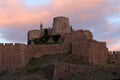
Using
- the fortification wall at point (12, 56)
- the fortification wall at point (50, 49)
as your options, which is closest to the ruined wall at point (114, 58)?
the fortification wall at point (50, 49)

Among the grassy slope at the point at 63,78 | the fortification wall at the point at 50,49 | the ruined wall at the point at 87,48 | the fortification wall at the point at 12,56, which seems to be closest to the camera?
the grassy slope at the point at 63,78

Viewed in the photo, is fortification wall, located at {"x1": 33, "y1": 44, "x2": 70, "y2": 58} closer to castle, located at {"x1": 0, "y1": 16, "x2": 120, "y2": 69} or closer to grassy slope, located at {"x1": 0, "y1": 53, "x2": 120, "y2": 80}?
castle, located at {"x1": 0, "y1": 16, "x2": 120, "y2": 69}

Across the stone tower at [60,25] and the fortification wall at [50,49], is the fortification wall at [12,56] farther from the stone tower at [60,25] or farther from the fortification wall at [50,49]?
the stone tower at [60,25]

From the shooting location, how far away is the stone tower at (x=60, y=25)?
75.9 metres

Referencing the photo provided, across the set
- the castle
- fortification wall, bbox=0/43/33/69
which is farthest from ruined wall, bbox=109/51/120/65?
fortification wall, bbox=0/43/33/69

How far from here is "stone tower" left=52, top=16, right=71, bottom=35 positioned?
75.9 meters

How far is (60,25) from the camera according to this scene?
249 ft

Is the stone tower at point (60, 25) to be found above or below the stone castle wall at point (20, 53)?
above

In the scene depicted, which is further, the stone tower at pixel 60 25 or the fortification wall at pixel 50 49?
the stone tower at pixel 60 25

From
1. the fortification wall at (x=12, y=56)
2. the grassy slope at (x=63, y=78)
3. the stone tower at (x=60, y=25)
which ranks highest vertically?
the stone tower at (x=60, y=25)

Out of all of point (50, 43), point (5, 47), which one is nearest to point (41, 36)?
point (50, 43)

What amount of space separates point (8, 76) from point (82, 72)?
8.99m

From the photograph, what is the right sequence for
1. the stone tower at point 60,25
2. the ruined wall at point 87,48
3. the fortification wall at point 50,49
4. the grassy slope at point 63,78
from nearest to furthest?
the grassy slope at point 63,78 → the ruined wall at point 87,48 → the fortification wall at point 50,49 → the stone tower at point 60,25

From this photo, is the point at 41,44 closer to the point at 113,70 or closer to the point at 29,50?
the point at 29,50
